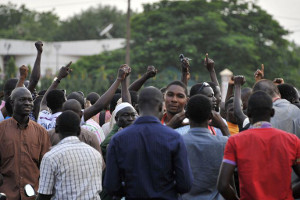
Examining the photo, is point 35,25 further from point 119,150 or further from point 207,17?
point 119,150

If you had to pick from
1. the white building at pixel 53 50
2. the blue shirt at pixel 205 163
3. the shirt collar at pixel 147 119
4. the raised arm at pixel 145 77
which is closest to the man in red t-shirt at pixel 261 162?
the blue shirt at pixel 205 163

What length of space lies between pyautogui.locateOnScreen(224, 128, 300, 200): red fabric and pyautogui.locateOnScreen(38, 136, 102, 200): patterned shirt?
1.39 metres

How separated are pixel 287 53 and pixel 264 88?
3484 centimetres

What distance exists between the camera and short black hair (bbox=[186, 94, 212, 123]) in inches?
214

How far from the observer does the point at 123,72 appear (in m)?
7.73

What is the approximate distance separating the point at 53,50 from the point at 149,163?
60.1 m

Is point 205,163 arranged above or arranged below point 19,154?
above

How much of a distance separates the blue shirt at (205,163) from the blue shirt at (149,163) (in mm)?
529

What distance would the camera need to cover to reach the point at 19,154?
22.0ft

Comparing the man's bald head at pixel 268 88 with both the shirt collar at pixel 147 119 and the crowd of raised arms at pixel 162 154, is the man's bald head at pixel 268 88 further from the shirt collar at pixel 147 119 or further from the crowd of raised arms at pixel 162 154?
the shirt collar at pixel 147 119

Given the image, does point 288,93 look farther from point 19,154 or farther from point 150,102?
point 19,154

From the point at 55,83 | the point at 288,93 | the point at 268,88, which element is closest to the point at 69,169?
the point at 268,88

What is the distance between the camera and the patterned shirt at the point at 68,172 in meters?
5.51

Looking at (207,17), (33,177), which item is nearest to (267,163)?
(33,177)
